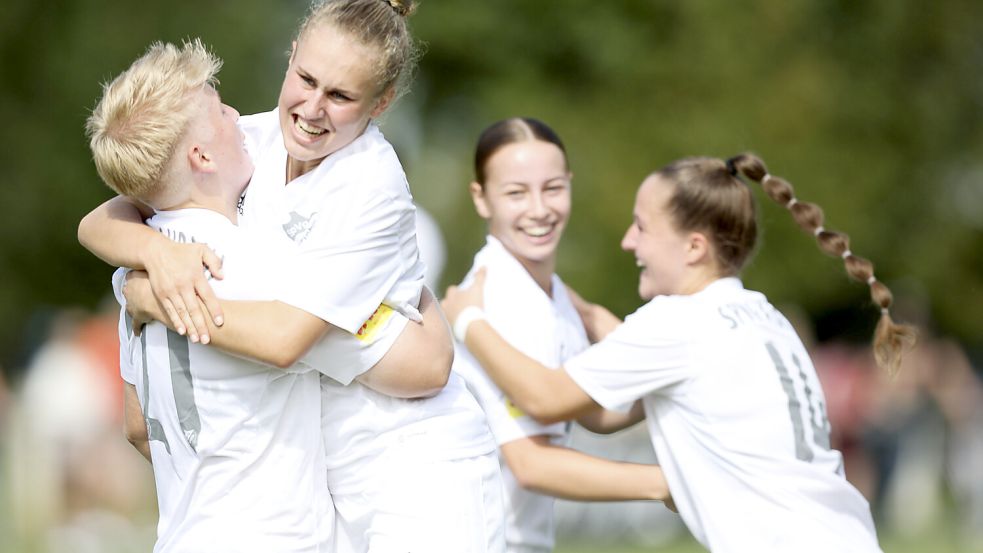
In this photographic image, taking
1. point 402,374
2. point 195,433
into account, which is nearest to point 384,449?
point 402,374

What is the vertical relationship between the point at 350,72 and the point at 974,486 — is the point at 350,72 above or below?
above

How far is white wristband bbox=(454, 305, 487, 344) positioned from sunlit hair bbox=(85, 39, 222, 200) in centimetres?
140

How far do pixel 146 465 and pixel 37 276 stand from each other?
1276 cm

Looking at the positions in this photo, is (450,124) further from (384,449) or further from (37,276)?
(384,449)

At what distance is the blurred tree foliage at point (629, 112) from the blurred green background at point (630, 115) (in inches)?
1.5

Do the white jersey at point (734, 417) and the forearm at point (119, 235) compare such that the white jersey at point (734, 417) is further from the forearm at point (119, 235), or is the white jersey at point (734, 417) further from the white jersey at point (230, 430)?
the forearm at point (119, 235)

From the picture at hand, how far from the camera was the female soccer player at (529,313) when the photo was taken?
5.00 metres

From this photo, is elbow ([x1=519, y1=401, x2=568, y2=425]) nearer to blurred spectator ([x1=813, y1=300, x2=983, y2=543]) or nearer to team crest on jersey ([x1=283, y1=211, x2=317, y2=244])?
team crest on jersey ([x1=283, y1=211, x2=317, y2=244])

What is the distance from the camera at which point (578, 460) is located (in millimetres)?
4934

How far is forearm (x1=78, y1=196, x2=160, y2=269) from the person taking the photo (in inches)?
158

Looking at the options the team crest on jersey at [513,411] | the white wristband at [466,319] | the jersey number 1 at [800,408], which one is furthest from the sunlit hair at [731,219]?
the team crest on jersey at [513,411]

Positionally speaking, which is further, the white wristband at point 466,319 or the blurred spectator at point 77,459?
the blurred spectator at point 77,459

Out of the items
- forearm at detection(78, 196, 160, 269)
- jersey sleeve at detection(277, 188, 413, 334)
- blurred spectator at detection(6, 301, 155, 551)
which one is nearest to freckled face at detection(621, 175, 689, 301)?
jersey sleeve at detection(277, 188, 413, 334)

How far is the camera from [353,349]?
3.96 metres
